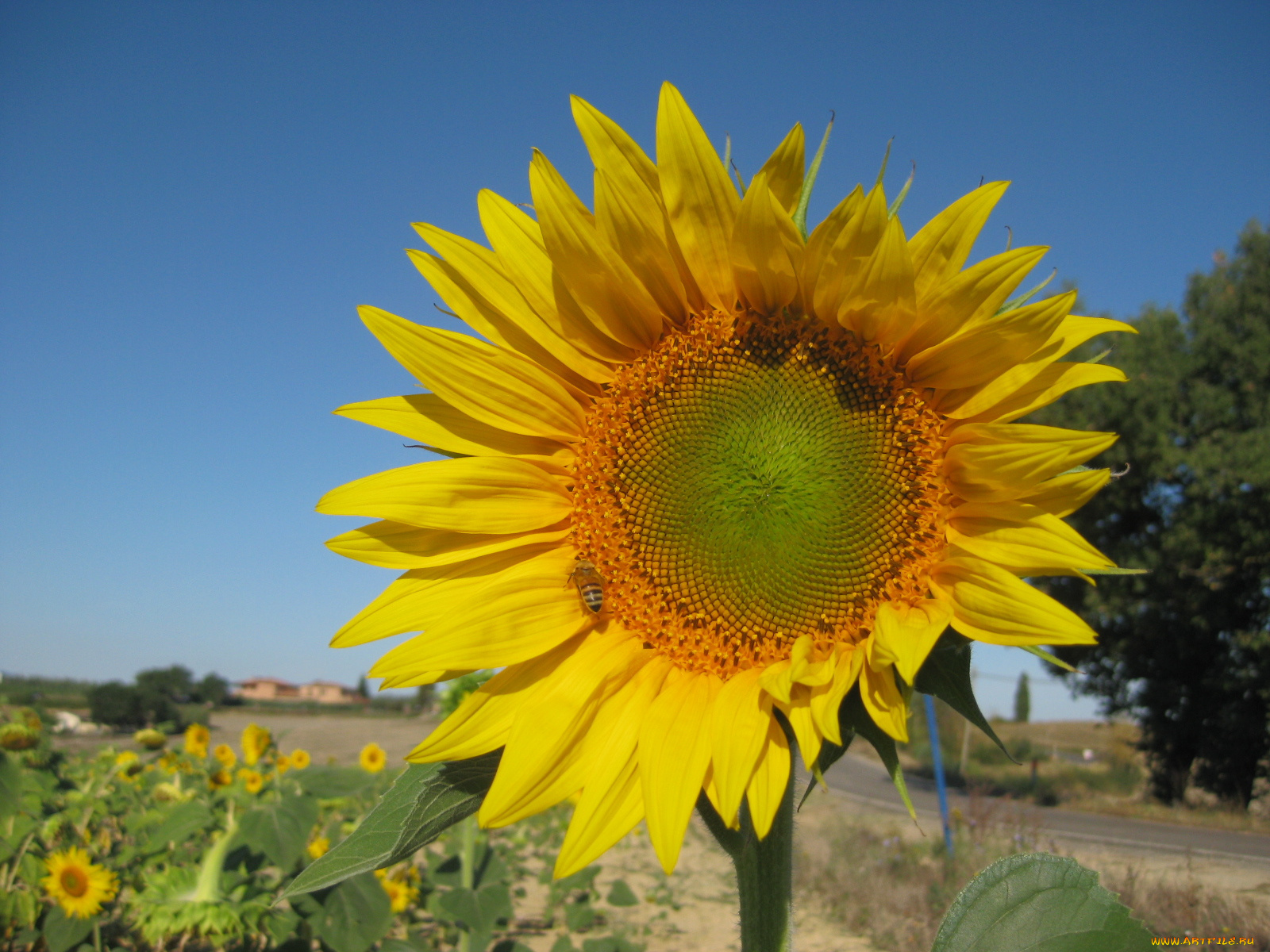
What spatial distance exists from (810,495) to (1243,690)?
20.8 metres

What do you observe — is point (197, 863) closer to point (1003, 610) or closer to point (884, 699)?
point (884, 699)

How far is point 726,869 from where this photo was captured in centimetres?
1104

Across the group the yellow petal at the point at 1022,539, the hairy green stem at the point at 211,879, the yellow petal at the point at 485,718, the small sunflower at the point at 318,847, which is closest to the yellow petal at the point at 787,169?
the yellow petal at the point at 1022,539

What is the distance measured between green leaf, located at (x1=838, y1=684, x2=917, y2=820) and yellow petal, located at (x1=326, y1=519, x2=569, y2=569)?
67 cm

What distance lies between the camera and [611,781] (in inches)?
51.4

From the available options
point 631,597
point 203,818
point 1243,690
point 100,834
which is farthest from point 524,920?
point 1243,690

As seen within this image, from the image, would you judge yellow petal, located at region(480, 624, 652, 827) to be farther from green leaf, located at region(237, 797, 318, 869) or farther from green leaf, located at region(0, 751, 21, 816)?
green leaf, located at region(0, 751, 21, 816)

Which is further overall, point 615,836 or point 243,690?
point 243,690

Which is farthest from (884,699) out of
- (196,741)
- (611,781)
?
(196,741)

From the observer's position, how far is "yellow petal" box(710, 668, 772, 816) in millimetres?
1192

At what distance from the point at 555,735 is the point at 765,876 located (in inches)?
14.9

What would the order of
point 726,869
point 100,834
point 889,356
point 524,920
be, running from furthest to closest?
point 726,869 → point 524,920 → point 100,834 → point 889,356

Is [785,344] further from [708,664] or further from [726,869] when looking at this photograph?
[726,869]

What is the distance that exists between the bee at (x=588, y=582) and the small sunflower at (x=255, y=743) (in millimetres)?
3709
